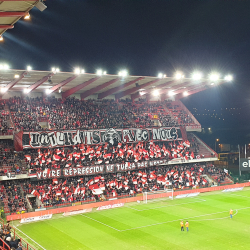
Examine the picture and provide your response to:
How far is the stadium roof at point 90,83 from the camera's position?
44.0 m

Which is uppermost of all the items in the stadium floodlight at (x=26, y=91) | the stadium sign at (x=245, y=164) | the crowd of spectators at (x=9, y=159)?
the stadium floodlight at (x=26, y=91)

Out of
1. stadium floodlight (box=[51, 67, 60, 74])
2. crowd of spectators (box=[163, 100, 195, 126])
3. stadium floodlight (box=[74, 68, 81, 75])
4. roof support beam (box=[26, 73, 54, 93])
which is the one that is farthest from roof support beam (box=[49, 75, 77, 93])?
crowd of spectators (box=[163, 100, 195, 126])

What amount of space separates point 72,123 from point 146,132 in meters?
11.9

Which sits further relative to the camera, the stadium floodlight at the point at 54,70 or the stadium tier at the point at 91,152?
the stadium tier at the point at 91,152

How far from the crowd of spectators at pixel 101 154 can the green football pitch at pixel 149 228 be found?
8.51 metres

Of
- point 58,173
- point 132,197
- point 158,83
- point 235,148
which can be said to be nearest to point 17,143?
point 58,173

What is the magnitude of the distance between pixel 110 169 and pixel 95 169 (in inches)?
87.4

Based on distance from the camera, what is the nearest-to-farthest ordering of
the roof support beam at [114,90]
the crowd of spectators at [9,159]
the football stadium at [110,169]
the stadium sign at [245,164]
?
the football stadium at [110,169]
the crowd of spectators at [9,159]
the roof support beam at [114,90]
the stadium sign at [245,164]

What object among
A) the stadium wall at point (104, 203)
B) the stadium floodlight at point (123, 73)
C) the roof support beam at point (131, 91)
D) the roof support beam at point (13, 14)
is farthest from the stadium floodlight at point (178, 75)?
the roof support beam at point (13, 14)

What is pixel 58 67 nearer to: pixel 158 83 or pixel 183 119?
pixel 158 83

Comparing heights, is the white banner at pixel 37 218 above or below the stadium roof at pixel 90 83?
below

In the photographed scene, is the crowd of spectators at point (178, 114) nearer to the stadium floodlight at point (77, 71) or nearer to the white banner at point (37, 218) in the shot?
the stadium floodlight at point (77, 71)

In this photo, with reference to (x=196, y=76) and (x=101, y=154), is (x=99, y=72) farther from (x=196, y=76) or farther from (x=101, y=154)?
(x=196, y=76)

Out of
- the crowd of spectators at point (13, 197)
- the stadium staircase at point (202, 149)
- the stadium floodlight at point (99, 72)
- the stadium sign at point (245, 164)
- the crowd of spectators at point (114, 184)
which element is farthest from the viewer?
the stadium staircase at point (202, 149)
